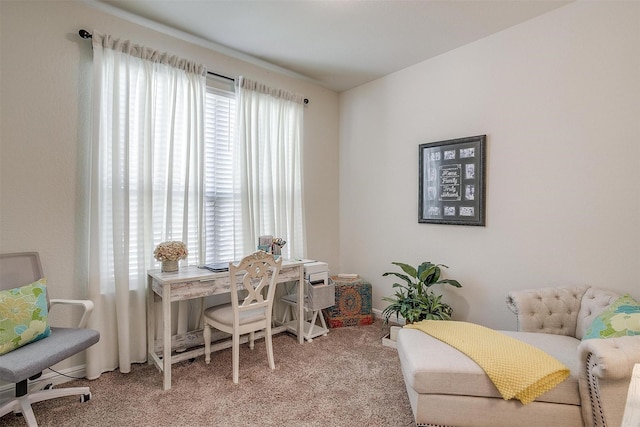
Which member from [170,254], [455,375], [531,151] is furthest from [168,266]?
[531,151]

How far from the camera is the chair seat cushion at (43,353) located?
1.57 m

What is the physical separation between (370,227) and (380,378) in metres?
1.79

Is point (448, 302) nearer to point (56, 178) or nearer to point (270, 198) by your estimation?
point (270, 198)

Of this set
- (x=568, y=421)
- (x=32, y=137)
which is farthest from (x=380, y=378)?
(x=32, y=137)

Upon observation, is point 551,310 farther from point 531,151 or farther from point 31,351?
point 31,351

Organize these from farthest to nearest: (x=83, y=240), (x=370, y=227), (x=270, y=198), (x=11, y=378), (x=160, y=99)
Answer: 1. (x=370, y=227)
2. (x=270, y=198)
3. (x=160, y=99)
4. (x=83, y=240)
5. (x=11, y=378)

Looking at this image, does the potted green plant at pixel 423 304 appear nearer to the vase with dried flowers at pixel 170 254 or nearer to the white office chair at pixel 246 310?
the white office chair at pixel 246 310

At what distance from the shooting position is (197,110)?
2.83 meters

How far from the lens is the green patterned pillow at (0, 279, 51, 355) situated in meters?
1.73

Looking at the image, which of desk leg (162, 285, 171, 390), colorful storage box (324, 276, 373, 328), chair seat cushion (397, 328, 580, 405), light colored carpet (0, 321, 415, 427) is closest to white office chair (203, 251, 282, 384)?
light colored carpet (0, 321, 415, 427)

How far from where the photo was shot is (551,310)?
7.31 feet

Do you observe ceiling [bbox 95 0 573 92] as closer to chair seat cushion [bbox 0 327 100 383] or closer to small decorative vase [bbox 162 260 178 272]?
small decorative vase [bbox 162 260 178 272]

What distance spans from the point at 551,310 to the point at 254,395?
2131mm

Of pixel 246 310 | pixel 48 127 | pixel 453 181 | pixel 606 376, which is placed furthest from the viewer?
pixel 453 181
